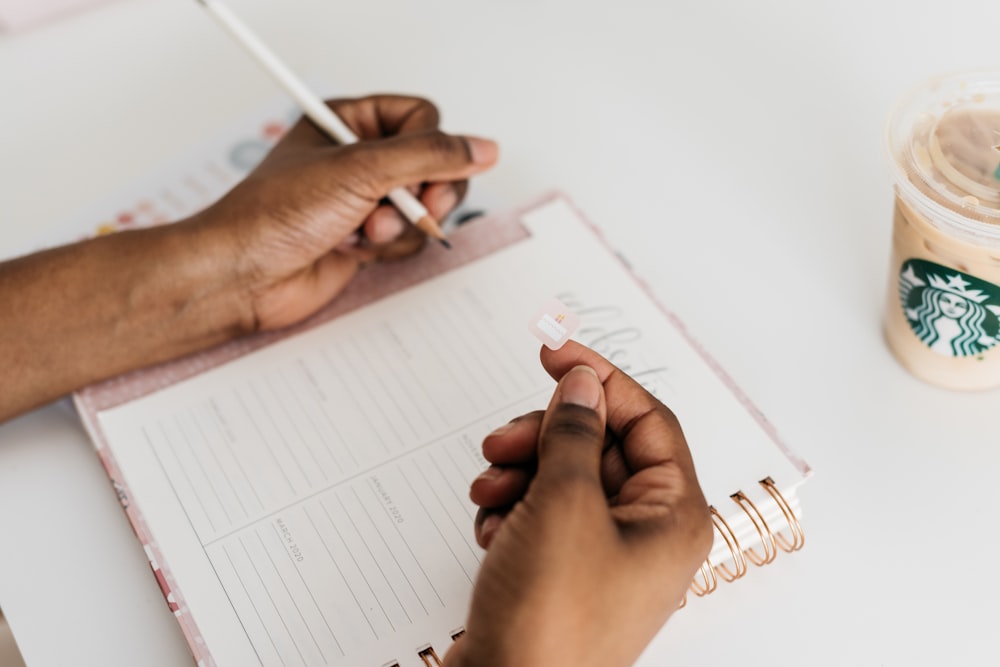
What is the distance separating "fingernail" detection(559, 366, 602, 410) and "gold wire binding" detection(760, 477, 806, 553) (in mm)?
167

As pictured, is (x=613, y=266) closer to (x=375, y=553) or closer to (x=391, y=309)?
(x=391, y=309)

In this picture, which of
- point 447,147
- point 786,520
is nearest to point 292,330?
point 447,147

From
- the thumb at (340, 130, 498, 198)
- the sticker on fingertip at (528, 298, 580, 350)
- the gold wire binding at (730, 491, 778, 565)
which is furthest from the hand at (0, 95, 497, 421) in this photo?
the gold wire binding at (730, 491, 778, 565)

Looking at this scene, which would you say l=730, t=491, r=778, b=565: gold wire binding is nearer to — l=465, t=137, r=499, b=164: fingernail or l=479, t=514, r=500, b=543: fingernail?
l=479, t=514, r=500, b=543: fingernail

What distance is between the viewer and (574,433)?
20.9 inches

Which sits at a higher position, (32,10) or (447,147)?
(32,10)

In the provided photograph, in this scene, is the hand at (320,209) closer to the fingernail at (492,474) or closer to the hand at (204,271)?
the hand at (204,271)

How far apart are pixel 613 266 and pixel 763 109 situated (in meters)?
0.26

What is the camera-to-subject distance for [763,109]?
937 millimetres

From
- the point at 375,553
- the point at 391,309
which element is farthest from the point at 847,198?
the point at 375,553

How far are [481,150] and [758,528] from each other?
0.38 metres

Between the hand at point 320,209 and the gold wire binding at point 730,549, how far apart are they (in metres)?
0.35

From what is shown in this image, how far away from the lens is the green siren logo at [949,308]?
0.64m

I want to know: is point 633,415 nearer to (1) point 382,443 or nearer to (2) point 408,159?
(1) point 382,443
